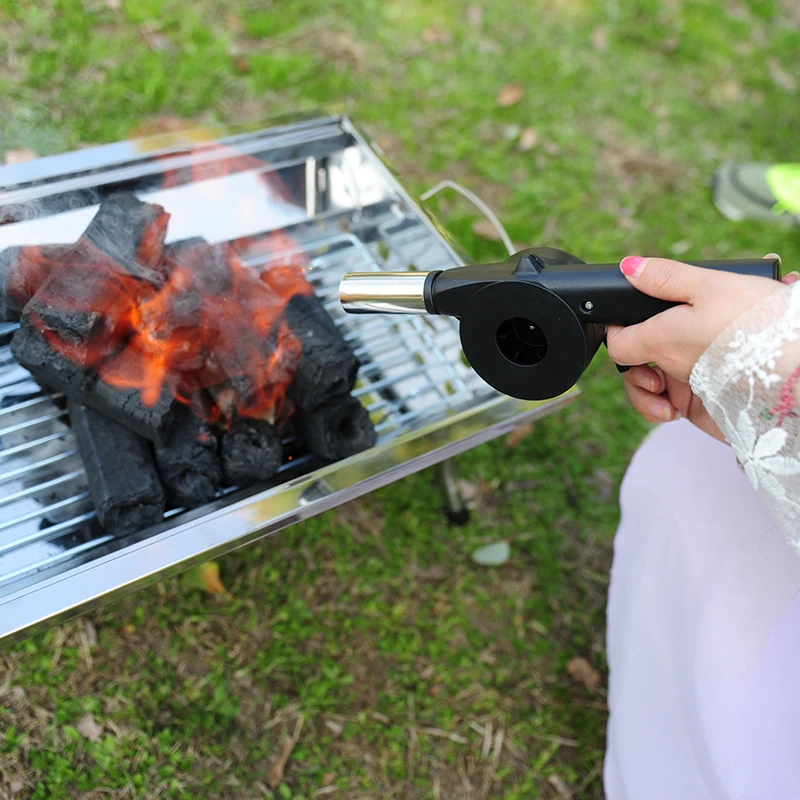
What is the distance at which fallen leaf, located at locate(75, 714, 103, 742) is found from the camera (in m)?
1.71

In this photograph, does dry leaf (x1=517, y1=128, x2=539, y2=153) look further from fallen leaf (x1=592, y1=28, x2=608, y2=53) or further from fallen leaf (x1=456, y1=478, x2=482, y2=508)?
fallen leaf (x1=456, y1=478, x2=482, y2=508)

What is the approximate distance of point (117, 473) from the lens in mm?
1468

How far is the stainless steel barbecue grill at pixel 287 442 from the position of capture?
4.52 feet

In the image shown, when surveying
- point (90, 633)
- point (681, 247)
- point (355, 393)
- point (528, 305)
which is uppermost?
point (528, 305)

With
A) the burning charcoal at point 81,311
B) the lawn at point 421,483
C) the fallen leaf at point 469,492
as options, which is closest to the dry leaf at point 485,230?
the lawn at point 421,483

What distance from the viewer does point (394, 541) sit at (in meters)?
2.17

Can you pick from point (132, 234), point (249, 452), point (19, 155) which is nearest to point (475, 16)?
point (19, 155)

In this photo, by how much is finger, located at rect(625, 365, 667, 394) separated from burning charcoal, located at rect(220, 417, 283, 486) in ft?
2.39

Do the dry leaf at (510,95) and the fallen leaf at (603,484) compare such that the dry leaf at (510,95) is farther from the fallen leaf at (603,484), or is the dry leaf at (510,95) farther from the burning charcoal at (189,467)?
the burning charcoal at (189,467)

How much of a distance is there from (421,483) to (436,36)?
216 cm

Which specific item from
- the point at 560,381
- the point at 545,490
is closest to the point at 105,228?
the point at 560,381

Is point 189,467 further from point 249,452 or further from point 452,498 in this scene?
point 452,498

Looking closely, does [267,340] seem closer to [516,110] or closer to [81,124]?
[81,124]

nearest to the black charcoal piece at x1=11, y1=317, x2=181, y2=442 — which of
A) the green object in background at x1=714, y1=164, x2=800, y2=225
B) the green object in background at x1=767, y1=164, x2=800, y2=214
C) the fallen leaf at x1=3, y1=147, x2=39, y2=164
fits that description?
the fallen leaf at x1=3, y1=147, x2=39, y2=164
